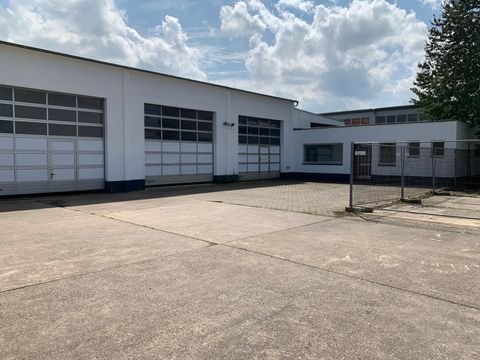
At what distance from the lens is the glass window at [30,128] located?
15.0 m

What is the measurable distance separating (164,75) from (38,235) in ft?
42.5

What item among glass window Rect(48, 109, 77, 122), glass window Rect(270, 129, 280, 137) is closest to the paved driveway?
glass window Rect(48, 109, 77, 122)

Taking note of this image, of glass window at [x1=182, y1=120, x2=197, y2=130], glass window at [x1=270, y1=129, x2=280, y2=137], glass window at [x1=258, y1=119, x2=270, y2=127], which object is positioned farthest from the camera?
glass window at [x1=270, y1=129, x2=280, y2=137]

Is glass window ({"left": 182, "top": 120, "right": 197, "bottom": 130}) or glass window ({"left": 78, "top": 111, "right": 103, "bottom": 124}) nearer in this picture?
glass window ({"left": 78, "top": 111, "right": 103, "bottom": 124})

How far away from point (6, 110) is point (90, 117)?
3.25 metres

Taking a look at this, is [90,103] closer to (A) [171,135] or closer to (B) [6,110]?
(B) [6,110]

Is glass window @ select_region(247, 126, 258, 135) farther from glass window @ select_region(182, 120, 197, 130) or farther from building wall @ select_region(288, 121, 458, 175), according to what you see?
glass window @ select_region(182, 120, 197, 130)

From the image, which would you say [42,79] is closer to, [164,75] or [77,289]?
[164,75]

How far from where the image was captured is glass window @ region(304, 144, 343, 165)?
84.3 ft

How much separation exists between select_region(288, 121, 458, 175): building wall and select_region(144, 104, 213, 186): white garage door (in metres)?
7.92

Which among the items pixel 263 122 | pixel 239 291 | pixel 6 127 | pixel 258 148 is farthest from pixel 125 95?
pixel 239 291

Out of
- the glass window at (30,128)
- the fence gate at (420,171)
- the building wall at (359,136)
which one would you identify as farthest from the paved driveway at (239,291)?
the building wall at (359,136)

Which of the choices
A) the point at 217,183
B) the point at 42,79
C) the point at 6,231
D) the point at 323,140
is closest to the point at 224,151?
the point at 217,183

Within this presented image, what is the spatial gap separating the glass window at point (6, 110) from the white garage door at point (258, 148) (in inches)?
499
